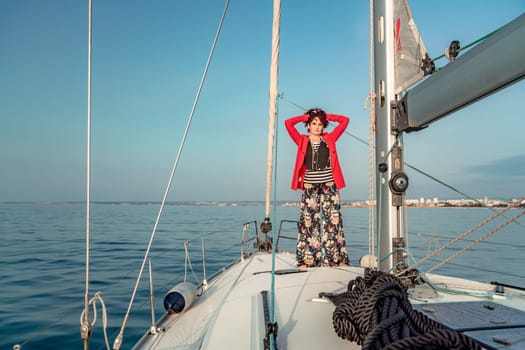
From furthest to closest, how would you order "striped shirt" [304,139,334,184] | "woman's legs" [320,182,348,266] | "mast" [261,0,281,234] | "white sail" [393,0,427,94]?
"mast" [261,0,281,234]
"striped shirt" [304,139,334,184]
"woman's legs" [320,182,348,266]
"white sail" [393,0,427,94]

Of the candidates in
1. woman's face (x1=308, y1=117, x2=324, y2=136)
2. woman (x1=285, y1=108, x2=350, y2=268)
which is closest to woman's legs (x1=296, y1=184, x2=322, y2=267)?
woman (x1=285, y1=108, x2=350, y2=268)

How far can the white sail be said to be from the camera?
7.85 feet

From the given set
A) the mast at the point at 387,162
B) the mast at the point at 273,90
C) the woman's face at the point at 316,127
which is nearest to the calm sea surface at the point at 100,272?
the mast at the point at 387,162

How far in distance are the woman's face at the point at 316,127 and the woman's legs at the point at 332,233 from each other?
0.63 m

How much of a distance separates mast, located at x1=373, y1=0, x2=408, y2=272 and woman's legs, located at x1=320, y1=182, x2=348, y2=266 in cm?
137

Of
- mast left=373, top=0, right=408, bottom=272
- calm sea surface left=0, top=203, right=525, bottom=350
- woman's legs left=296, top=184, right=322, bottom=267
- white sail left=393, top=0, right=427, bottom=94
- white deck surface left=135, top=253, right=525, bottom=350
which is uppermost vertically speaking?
white sail left=393, top=0, right=427, bottom=94

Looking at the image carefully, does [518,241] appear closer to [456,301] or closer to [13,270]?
[456,301]

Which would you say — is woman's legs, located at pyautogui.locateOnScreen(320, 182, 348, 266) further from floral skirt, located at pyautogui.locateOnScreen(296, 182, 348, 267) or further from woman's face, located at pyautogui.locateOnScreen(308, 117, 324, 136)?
woman's face, located at pyautogui.locateOnScreen(308, 117, 324, 136)

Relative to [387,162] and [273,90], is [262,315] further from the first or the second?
[273,90]

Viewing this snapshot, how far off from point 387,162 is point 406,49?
0.83 m

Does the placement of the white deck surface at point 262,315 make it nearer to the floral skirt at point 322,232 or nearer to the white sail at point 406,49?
the floral skirt at point 322,232

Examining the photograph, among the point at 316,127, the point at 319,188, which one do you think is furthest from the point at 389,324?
the point at 316,127

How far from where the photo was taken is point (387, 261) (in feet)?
8.44

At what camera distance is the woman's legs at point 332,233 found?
398 centimetres
